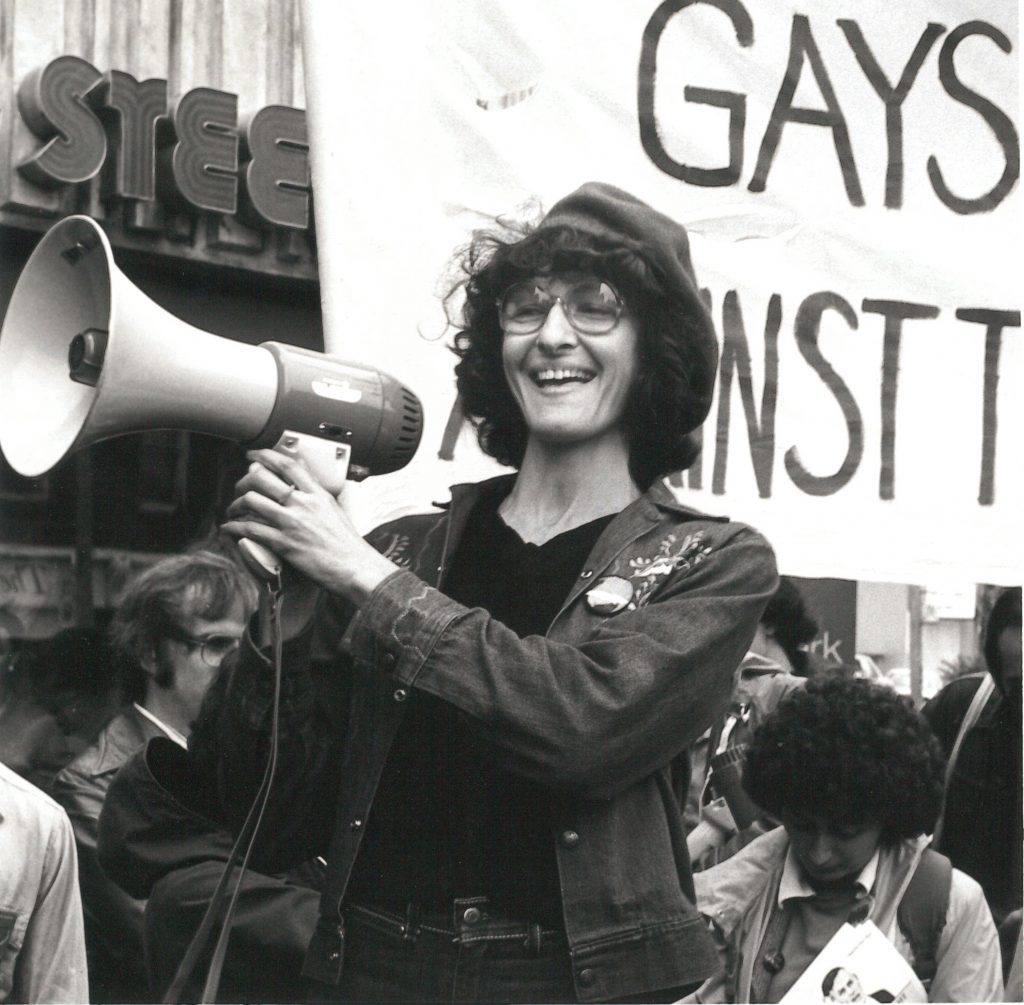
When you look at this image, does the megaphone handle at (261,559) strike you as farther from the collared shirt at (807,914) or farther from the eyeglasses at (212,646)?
the collared shirt at (807,914)

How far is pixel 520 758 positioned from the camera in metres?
2.05

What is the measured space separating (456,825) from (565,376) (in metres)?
0.65

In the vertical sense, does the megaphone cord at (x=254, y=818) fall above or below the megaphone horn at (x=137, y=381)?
below

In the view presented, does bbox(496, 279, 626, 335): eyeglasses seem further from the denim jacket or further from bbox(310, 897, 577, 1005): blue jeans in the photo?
bbox(310, 897, 577, 1005): blue jeans

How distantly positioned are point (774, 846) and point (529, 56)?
1.46 metres

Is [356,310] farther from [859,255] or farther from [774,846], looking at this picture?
[774,846]

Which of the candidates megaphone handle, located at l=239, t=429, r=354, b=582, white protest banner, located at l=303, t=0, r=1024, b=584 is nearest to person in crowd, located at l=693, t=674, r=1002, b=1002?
white protest banner, located at l=303, t=0, r=1024, b=584

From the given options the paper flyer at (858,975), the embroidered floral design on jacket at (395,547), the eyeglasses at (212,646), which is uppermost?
the embroidered floral design on jacket at (395,547)

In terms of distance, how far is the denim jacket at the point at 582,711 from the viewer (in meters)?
2.05

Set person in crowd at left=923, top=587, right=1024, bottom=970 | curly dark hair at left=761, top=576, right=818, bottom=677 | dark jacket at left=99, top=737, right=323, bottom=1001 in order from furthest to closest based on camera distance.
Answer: curly dark hair at left=761, top=576, right=818, bottom=677
person in crowd at left=923, top=587, right=1024, bottom=970
dark jacket at left=99, top=737, right=323, bottom=1001

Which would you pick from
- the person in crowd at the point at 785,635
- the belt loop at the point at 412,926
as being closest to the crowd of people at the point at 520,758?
→ the belt loop at the point at 412,926

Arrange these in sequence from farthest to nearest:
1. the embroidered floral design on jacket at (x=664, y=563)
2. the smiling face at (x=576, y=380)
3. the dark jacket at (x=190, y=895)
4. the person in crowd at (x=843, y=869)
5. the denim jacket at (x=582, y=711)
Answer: the person in crowd at (x=843, y=869)
the dark jacket at (x=190, y=895)
the smiling face at (x=576, y=380)
the embroidered floral design on jacket at (x=664, y=563)
the denim jacket at (x=582, y=711)

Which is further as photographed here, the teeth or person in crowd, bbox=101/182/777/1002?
the teeth

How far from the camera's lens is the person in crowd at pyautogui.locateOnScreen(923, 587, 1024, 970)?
10.9 feet
